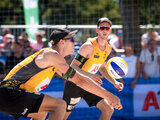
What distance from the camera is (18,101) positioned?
3.94 m

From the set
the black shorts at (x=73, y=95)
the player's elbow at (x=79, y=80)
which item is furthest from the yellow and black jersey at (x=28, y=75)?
the black shorts at (x=73, y=95)

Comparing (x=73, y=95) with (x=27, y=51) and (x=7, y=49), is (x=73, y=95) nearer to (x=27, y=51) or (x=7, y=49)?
(x=27, y=51)

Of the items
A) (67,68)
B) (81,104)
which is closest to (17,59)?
(81,104)

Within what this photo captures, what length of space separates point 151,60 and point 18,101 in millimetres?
4708

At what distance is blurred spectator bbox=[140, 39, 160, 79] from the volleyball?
9.04 ft

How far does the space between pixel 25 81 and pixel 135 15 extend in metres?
5.49

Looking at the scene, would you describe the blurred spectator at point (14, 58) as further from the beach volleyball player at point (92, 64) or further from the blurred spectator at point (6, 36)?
the beach volleyball player at point (92, 64)

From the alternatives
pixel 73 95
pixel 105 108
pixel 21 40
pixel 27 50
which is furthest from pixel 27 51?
pixel 105 108

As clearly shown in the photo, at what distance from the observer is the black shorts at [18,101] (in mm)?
3918

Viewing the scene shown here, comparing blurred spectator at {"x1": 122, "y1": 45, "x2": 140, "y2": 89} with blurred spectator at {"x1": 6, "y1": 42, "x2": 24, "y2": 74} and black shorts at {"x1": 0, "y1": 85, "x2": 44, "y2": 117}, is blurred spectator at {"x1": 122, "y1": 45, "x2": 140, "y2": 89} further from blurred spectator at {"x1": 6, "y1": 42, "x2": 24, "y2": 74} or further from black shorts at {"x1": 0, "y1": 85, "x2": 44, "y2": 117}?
black shorts at {"x1": 0, "y1": 85, "x2": 44, "y2": 117}

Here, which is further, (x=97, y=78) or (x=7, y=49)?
(x=7, y=49)

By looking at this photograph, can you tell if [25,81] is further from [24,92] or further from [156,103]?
[156,103]

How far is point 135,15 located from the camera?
8.88m

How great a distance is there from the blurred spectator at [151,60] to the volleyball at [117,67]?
2.75 m
